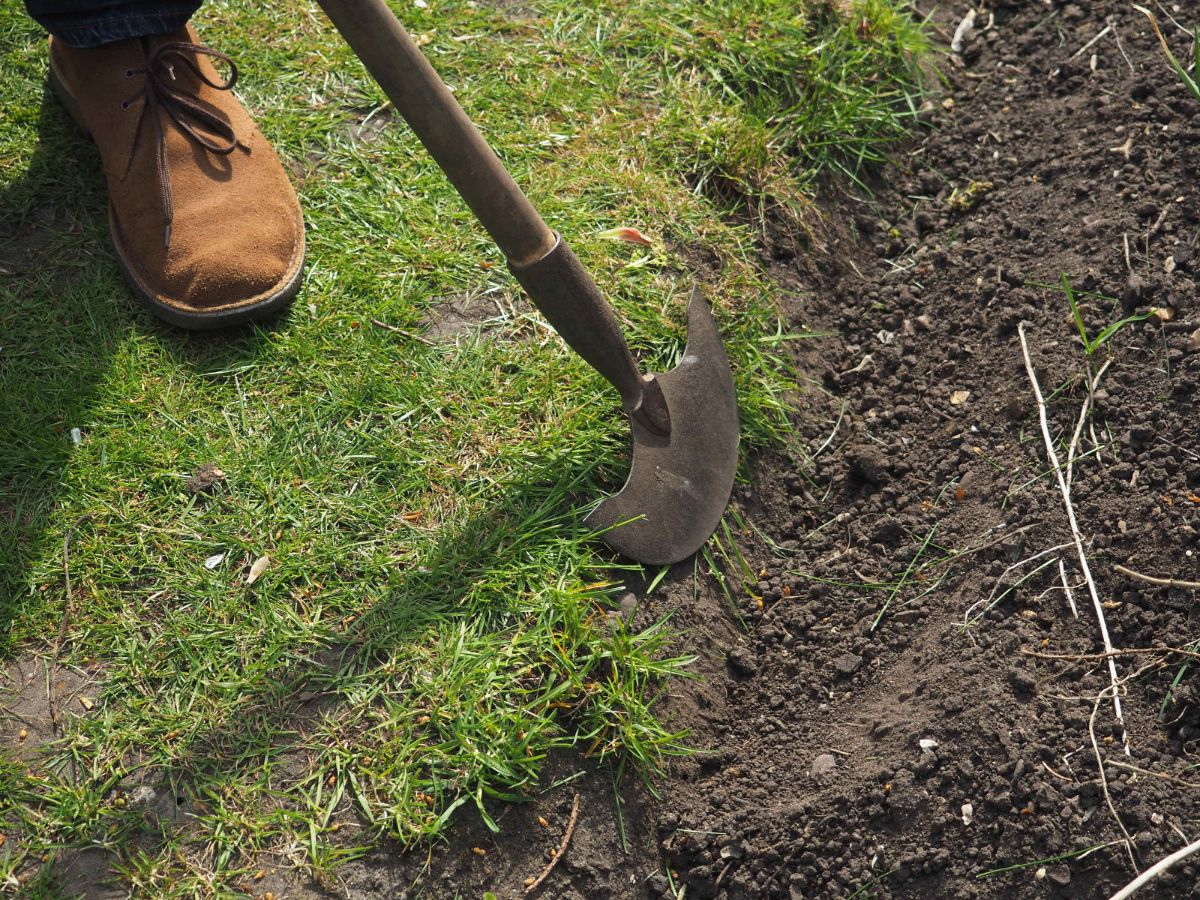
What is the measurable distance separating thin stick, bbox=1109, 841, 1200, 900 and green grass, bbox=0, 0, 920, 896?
0.86 m

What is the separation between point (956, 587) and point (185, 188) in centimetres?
211

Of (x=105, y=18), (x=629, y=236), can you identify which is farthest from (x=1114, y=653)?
(x=105, y=18)

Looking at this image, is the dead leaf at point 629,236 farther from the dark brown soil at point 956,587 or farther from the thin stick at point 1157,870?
the thin stick at point 1157,870

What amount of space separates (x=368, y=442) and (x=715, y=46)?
5.69ft

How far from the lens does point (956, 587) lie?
2.27 m

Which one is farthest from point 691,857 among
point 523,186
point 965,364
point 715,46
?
point 715,46

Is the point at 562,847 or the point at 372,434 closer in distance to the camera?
the point at 562,847

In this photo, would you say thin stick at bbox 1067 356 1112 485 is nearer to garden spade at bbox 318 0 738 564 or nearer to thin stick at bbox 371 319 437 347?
garden spade at bbox 318 0 738 564

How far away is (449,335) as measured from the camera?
2668 millimetres

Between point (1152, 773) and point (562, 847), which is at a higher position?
point (562, 847)

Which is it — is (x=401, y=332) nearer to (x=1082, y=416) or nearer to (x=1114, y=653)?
(x=1082, y=416)

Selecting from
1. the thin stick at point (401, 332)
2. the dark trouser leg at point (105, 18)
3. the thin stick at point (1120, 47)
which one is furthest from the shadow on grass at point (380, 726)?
the thin stick at point (1120, 47)

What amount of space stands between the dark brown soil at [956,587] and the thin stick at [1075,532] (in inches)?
0.9

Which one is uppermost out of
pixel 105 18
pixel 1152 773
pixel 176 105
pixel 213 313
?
pixel 105 18
